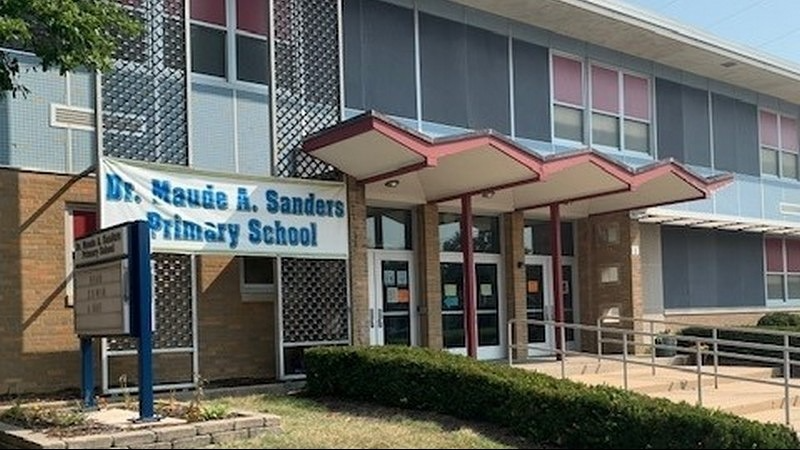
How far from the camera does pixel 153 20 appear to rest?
13633mm

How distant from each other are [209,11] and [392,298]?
568 centimetres

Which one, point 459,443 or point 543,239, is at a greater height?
point 543,239

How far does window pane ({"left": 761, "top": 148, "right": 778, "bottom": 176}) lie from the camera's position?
2544cm

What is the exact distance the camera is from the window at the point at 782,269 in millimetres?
25250

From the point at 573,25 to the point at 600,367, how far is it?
6.93m

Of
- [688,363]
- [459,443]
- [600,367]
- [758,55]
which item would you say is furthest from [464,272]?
[758,55]

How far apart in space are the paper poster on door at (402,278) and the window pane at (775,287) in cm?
1217

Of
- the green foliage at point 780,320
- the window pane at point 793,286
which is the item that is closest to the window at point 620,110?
the green foliage at point 780,320

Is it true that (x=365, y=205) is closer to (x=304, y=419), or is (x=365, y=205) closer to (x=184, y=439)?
(x=304, y=419)

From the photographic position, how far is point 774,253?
25453 millimetres

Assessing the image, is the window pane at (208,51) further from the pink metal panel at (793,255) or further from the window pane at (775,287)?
the pink metal panel at (793,255)

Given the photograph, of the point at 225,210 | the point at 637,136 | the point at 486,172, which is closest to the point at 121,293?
the point at 225,210

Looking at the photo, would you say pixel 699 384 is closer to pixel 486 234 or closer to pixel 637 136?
pixel 486 234

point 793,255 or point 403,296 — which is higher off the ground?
point 793,255
